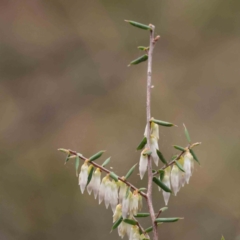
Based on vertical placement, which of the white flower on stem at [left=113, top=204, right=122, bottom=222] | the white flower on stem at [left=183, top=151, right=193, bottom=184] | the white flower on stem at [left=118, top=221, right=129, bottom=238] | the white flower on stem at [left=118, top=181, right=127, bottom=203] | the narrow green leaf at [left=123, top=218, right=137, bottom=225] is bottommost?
the white flower on stem at [left=118, top=221, right=129, bottom=238]

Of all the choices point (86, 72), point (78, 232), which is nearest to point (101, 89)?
point (86, 72)

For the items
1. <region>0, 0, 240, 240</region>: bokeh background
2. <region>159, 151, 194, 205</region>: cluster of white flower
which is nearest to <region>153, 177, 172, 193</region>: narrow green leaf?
<region>159, 151, 194, 205</region>: cluster of white flower

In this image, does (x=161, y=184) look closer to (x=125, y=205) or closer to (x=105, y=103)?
(x=125, y=205)

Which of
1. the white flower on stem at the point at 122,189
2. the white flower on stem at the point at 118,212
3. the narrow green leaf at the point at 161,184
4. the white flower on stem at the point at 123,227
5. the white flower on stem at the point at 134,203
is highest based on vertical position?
the narrow green leaf at the point at 161,184

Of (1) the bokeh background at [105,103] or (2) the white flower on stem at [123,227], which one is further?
(1) the bokeh background at [105,103]

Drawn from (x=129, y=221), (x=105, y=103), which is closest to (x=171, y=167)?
(x=129, y=221)

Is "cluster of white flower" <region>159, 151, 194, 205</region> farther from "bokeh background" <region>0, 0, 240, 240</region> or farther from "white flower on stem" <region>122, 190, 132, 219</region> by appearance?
"bokeh background" <region>0, 0, 240, 240</region>

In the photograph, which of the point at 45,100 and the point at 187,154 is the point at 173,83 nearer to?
the point at 45,100

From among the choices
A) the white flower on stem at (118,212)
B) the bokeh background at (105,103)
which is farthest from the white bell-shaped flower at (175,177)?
the bokeh background at (105,103)

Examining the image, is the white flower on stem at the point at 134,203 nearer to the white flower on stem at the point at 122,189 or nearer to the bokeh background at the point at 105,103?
the white flower on stem at the point at 122,189
